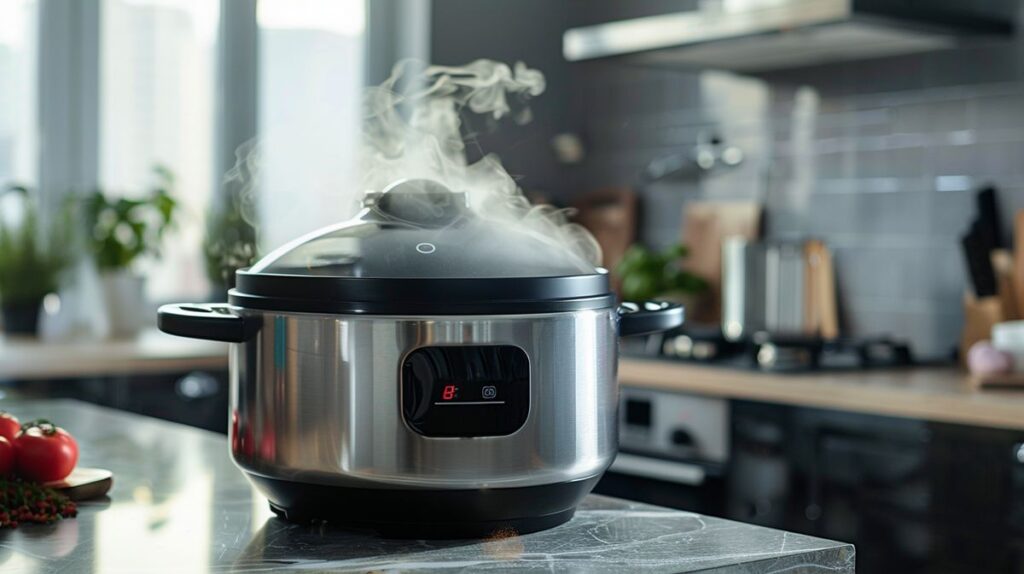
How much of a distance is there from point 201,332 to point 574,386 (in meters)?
0.32

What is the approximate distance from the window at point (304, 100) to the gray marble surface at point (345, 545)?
2741 millimetres

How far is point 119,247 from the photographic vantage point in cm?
359

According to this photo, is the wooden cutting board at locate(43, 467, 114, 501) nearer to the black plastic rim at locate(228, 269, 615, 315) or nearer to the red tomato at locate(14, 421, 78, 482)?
the red tomato at locate(14, 421, 78, 482)

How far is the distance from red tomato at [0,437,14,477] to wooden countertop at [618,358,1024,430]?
5.28ft

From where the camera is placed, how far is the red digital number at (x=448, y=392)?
101 cm

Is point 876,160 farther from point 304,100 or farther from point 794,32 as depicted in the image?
point 304,100

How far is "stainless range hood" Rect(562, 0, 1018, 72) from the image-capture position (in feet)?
9.53

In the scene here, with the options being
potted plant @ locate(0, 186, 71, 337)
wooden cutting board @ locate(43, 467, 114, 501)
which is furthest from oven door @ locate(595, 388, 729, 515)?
wooden cutting board @ locate(43, 467, 114, 501)

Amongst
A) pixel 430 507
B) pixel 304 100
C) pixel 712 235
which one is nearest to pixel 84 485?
pixel 430 507

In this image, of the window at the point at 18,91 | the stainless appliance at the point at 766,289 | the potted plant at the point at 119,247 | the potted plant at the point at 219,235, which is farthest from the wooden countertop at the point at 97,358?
the stainless appliance at the point at 766,289

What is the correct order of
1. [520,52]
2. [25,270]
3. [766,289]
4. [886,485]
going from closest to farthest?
[886,485]
[766,289]
[25,270]
[520,52]

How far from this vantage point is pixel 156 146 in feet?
12.6

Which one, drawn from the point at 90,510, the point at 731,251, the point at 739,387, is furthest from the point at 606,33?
the point at 90,510

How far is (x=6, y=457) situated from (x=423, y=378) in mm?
463
